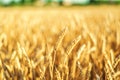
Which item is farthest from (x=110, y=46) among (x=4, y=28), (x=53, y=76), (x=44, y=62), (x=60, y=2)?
(x=60, y=2)

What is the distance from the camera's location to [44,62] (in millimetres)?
1300

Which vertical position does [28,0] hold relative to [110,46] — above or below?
below

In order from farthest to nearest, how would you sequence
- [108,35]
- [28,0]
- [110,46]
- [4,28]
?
[28,0] → [4,28] → [108,35] → [110,46]

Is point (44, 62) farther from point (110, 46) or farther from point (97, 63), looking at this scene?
point (110, 46)

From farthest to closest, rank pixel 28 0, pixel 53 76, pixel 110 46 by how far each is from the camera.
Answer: pixel 28 0 < pixel 110 46 < pixel 53 76

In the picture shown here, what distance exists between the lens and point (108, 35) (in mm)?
1951

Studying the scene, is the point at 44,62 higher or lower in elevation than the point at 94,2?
higher

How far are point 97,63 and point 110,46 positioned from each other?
0.38 metres

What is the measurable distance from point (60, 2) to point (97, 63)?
26826mm

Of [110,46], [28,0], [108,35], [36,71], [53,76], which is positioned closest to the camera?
[53,76]

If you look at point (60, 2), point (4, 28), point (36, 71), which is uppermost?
point (36, 71)

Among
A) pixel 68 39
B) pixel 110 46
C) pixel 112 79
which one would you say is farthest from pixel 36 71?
pixel 68 39

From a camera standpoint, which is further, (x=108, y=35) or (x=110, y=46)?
(x=108, y=35)

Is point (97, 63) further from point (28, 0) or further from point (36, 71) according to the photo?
point (28, 0)
